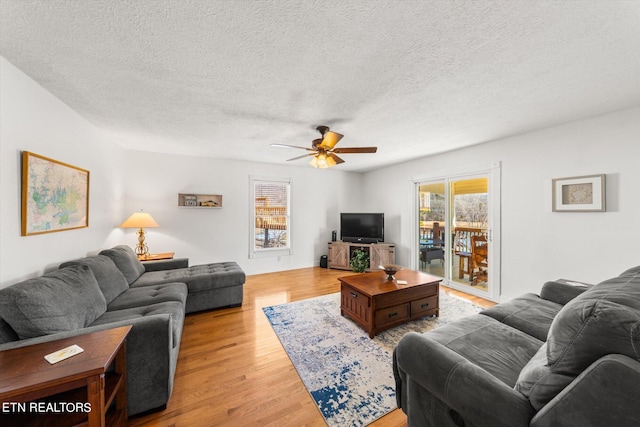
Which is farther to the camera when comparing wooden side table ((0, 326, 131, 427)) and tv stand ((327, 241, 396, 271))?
tv stand ((327, 241, 396, 271))

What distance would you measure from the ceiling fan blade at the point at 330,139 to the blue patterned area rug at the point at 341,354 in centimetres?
213

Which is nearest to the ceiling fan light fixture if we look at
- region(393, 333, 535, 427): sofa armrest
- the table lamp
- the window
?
region(393, 333, 535, 427): sofa armrest

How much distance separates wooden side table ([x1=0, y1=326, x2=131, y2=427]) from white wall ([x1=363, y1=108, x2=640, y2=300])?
4.32 meters

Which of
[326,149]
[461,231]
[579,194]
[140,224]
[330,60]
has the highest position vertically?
[330,60]

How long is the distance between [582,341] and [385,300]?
5.79 feet

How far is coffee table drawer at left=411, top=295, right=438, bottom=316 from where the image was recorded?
8.95 feet

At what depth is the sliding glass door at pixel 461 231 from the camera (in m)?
3.51

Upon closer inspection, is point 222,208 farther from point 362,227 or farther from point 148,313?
point 362,227

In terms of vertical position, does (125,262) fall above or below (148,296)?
above

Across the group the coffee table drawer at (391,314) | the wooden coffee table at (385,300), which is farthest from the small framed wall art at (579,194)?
the coffee table drawer at (391,314)

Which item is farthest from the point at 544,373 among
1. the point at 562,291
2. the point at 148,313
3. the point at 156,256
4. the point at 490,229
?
the point at 156,256

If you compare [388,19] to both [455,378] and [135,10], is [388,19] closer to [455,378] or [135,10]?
[135,10]

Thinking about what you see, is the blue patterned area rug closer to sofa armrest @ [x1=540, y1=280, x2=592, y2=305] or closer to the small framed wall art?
sofa armrest @ [x1=540, y1=280, x2=592, y2=305]

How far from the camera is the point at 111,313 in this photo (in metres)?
1.92
